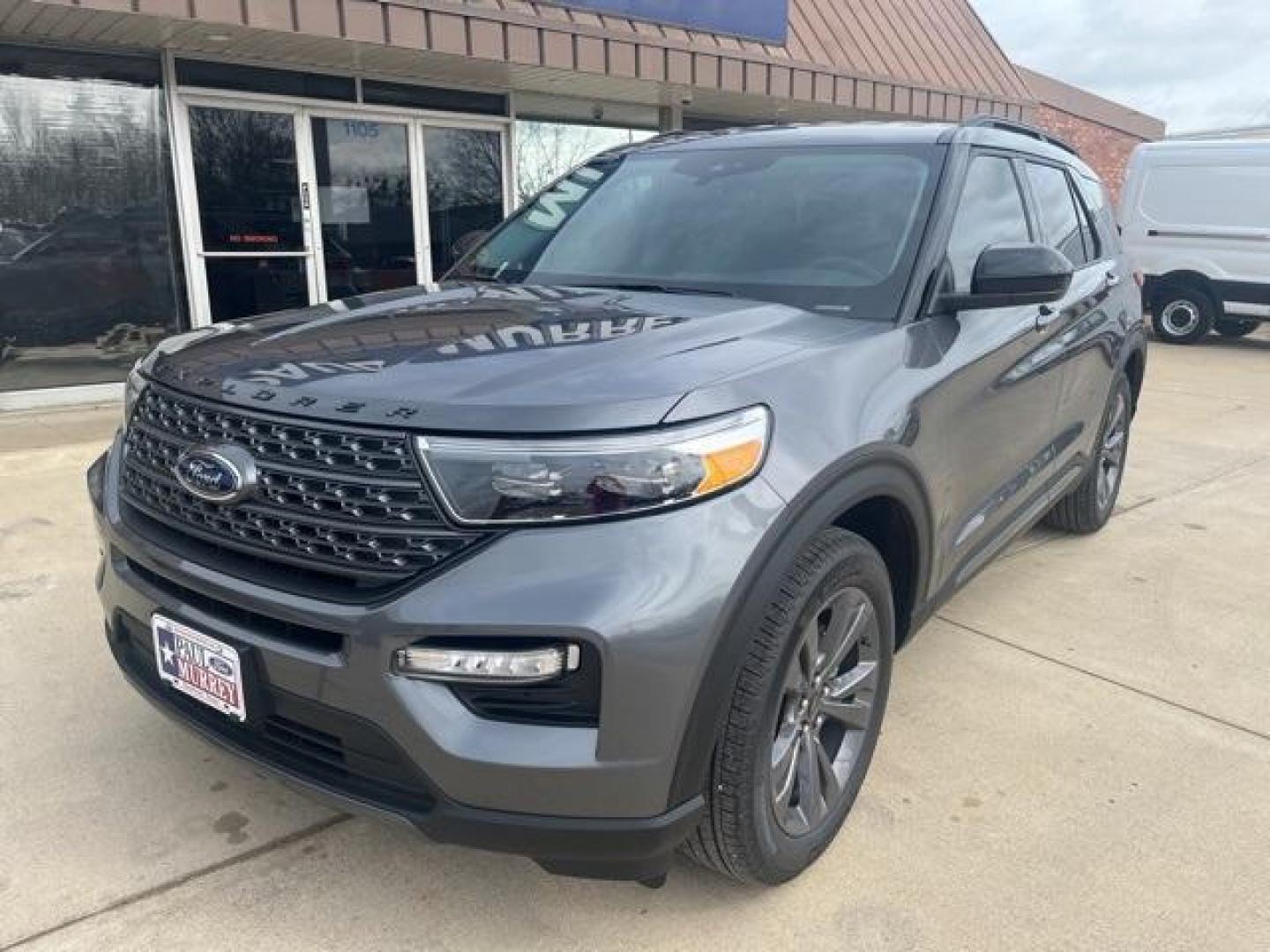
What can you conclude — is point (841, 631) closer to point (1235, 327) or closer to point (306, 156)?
point (306, 156)

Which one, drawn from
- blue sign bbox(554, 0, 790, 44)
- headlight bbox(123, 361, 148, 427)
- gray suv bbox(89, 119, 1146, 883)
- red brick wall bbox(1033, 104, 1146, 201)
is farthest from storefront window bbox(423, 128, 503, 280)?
red brick wall bbox(1033, 104, 1146, 201)

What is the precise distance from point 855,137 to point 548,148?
7680 millimetres

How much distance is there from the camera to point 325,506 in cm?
194

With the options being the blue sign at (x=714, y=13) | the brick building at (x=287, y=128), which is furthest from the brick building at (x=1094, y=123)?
the brick building at (x=287, y=128)

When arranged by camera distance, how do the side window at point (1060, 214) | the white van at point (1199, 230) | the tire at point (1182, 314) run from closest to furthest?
the side window at point (1060, 214), the white van at point (1199, 230), the tire at point (1182, 314)

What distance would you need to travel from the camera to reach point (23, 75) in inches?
284

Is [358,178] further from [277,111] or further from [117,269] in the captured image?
[117,269]

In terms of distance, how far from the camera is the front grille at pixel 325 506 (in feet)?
6.10

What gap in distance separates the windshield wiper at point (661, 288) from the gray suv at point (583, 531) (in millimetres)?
17

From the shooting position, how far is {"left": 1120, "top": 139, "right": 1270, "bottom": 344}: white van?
12742 mm

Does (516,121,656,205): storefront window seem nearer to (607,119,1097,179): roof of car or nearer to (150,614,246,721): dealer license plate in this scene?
(607,119,1097,179): roof of car

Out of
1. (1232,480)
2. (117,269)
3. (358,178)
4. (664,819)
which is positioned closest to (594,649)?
(664,819)

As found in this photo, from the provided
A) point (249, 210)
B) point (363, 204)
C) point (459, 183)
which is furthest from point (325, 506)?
point (459, 183)

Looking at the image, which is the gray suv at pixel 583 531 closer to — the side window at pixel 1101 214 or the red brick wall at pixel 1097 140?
the side window at pixel 1101 214
